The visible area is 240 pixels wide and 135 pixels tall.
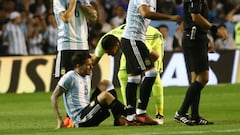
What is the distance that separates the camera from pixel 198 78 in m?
12.0

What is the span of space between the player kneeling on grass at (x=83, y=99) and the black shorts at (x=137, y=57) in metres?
0.44

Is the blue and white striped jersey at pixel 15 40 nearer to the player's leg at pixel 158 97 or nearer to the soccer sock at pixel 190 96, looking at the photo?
the player's leg at pixel 158 97

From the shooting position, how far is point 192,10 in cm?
1167

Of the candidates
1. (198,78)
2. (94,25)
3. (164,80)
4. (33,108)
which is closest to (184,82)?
(164,80)

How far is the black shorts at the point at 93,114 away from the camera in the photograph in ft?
37.6

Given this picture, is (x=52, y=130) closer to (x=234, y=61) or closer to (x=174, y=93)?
(x=174, y=93)

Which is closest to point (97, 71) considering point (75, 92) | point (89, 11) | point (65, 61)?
point (65, 61)

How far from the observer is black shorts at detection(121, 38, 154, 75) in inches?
464

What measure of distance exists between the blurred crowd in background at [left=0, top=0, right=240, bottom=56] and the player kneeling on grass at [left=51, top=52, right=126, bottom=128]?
10.3 m

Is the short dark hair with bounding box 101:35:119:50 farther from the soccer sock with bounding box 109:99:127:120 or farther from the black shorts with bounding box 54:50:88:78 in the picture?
the soccer sock with bounding box 109:99:127:120

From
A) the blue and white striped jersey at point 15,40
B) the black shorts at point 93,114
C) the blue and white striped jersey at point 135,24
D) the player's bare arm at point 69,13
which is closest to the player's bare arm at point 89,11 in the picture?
the player's bare arm at point 69,13

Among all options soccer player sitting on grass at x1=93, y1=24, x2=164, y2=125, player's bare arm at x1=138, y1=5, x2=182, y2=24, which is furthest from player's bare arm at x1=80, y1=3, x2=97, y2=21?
player's bare arm at x1=138, y1=5, x2=182, y2=24

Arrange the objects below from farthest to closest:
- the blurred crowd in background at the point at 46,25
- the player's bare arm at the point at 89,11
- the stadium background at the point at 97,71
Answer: the blurred crowd in background at the point at 46,25
the stadium background at the point at 97,71
the player's bare arm at the point at 89,11

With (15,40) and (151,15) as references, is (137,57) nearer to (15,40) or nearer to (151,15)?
(151,15)
